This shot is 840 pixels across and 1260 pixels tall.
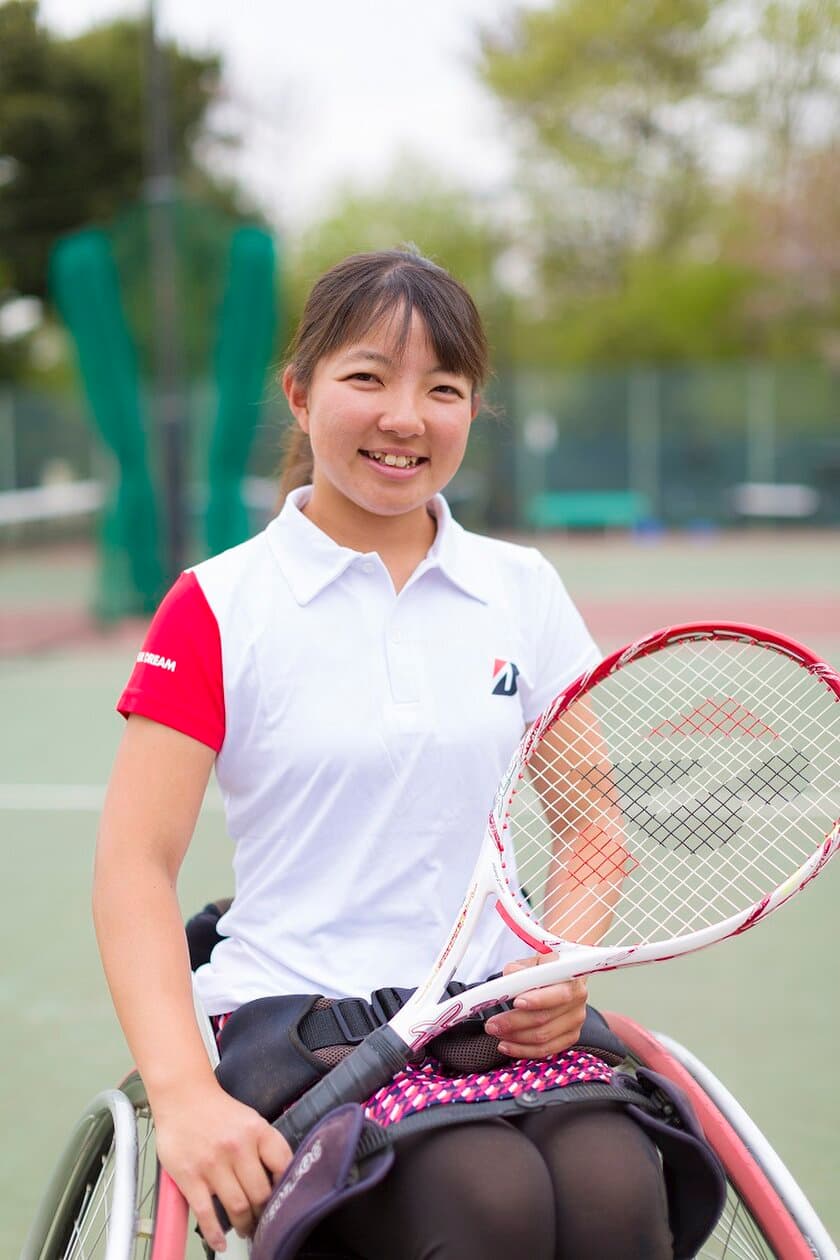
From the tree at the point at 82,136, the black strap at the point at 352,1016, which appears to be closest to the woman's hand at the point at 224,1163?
the black strap at the point at 352,1016

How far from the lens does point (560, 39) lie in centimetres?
2428

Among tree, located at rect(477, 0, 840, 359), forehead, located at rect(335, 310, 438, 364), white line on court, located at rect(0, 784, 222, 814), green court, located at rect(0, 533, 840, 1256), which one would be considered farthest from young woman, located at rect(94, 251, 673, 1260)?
tree, located at rect(477, 0, 840, 359)

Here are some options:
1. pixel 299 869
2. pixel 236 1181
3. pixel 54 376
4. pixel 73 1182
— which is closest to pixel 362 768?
pixel 299 869

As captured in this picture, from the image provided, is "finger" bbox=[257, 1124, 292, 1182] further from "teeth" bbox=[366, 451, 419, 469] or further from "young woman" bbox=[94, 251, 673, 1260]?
"teeth" bbox=[366, 451, 419, 469]

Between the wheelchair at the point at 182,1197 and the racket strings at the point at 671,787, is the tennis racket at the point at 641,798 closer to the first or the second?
the racket strings at the point at 671,787

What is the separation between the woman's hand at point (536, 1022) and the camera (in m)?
1.40

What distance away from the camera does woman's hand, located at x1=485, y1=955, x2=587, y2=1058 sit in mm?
1398

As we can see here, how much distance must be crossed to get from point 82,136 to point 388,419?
17.1 m

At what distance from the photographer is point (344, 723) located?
1.52m

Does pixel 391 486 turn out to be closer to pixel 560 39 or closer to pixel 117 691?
pixel 117 691

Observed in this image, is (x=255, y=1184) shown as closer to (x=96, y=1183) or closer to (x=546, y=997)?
(x=546, y=997)

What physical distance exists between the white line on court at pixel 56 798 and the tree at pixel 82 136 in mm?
11233

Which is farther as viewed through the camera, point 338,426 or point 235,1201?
point 338,426

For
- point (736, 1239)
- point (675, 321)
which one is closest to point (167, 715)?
point (736, 1239)
